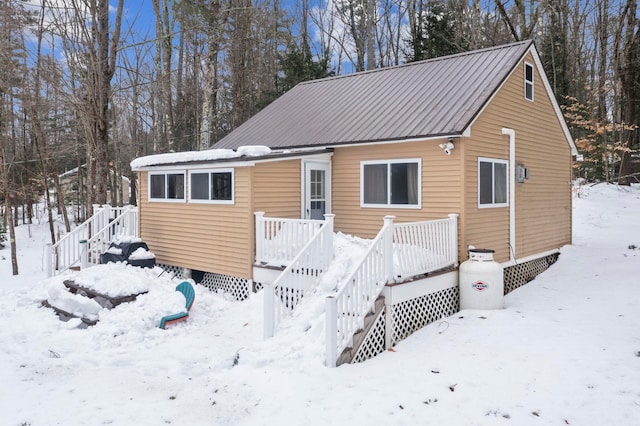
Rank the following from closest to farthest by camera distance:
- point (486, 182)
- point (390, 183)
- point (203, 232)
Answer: point (486, 182), point (390, 183), point (203, 232)

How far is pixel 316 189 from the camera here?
11.3 meters

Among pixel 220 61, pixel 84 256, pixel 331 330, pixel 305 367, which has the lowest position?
pixel 305 367

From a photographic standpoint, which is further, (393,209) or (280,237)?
(393,209)

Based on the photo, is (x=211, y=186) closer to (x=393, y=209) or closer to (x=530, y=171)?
(x=393, y=209)

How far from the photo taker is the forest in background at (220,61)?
15.3 metres

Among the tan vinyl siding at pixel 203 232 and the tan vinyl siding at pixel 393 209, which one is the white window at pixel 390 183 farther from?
the tan vinyl siding at pixel 203 232

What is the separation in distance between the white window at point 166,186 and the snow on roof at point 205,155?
378 mm

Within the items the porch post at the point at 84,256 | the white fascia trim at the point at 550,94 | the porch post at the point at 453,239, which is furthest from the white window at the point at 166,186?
the white fascia trim at the point at 550,94

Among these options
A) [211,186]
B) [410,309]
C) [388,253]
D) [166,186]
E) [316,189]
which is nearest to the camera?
[388,253]

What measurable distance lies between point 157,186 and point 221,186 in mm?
2708

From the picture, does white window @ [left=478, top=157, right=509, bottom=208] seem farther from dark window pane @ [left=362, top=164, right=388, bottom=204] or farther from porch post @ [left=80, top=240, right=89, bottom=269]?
porch post @ [left=80, top=240, right=89, bottom=269]

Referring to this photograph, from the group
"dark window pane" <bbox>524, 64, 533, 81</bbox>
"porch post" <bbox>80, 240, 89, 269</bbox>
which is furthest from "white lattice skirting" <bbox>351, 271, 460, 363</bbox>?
"porch post" <bbox>80, 240, 89, 269</bbox>

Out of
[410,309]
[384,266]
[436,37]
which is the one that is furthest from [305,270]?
[436,37]

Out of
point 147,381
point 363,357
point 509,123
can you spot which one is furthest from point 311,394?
point 509,123
